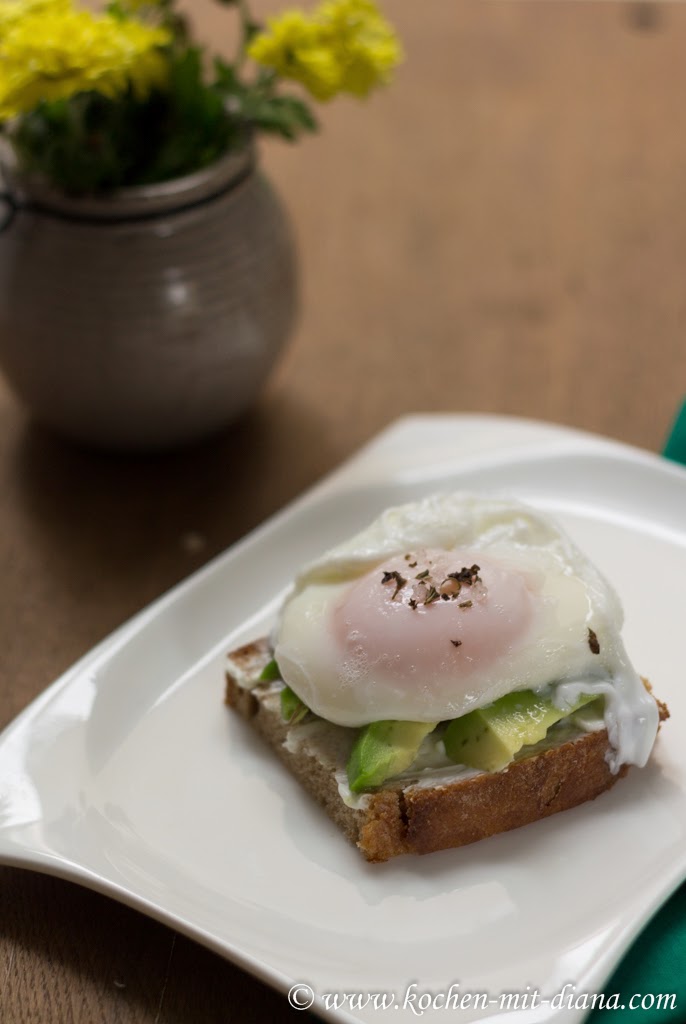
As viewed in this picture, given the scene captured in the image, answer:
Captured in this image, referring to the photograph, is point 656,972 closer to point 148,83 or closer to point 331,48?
point 331,48

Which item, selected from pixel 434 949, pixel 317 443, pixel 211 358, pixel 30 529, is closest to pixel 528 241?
pixel 317 443

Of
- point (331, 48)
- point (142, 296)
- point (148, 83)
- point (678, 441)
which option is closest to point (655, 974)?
point (678, 441)

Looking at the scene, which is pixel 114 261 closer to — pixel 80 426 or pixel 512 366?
pixel 80 426

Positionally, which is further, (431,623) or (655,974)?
(431,623)

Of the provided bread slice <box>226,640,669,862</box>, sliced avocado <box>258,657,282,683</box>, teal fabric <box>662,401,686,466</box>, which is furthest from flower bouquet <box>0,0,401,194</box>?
bread slice <box>226,640,669,862</box>

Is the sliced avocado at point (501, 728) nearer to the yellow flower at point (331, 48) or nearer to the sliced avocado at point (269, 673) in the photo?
the sliced avocado at point (269, 673)

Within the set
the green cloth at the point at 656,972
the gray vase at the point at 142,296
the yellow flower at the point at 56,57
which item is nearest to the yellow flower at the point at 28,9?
the yellow flower at the point at 56,57
